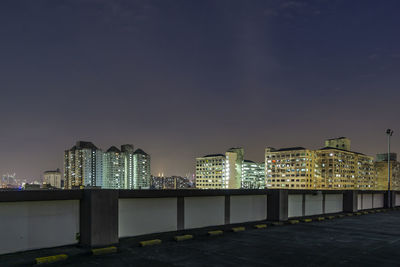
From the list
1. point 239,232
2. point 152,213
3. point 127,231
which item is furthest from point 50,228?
point 239,232

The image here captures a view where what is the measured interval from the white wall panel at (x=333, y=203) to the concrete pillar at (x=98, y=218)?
23711 mm

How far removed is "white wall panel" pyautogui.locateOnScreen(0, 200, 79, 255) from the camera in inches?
512

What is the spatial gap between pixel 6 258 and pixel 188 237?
8.31 metres

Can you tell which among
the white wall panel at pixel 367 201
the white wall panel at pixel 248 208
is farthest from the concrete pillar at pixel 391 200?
the white wall panel at pixel 248 208

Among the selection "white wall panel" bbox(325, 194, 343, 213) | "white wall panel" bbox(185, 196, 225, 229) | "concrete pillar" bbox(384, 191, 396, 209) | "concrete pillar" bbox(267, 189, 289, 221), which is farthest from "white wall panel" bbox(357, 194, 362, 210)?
"white wall panel" bbox(185, 196, 225, 229)

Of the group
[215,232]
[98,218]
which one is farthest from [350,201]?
[98,218]

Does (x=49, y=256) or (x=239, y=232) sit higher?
→ (x=49, y=256)

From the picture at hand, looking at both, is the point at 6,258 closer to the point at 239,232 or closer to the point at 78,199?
the point at 78,199

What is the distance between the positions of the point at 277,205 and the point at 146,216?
1134 centimetres

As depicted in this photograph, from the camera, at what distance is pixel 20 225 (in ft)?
43.7

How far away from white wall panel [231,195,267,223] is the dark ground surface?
11.5 feet

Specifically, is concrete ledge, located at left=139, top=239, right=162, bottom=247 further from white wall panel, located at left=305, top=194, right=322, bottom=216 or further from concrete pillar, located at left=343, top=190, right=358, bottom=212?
concrete pillar, located at left=343, top=190, right=358, bottom=212

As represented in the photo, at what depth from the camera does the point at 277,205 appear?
24625 mm

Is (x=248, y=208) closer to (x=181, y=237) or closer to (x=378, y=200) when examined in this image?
(x=181, y=237)
